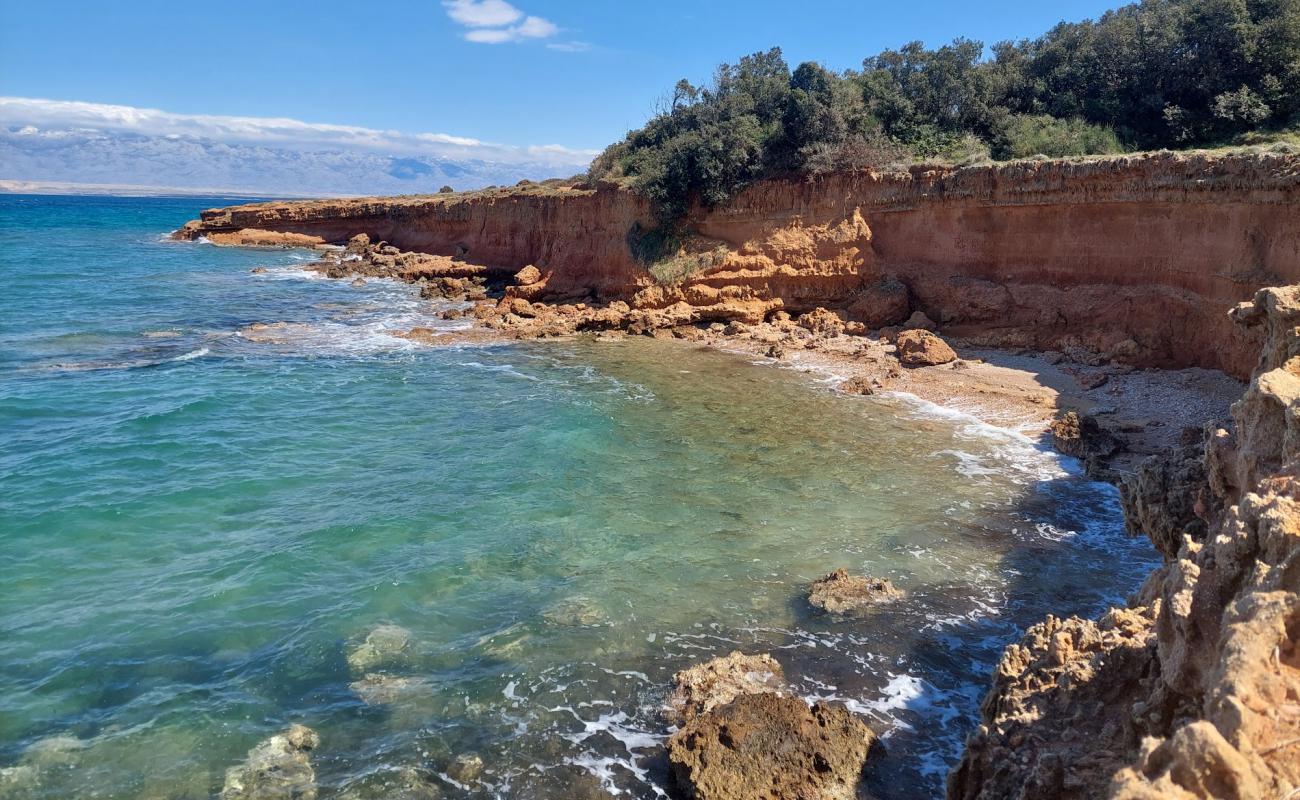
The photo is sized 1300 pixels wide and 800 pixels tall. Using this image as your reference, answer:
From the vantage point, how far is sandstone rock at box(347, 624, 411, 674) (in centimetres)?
798

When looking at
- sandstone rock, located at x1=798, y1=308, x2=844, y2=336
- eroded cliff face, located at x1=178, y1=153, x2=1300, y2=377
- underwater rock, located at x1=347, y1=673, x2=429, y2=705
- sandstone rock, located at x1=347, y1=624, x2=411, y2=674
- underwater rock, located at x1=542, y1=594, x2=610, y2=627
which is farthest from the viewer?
sandstone rock, located at x1=798, y1=308, x2=844, y2=336

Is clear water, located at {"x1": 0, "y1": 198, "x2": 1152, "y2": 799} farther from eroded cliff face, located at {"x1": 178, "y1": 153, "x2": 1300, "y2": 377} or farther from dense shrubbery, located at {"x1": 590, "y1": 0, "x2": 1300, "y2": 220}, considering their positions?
dense shrubbery, located at {"x1": 590, "y1": 0, "x2": 1300, "y2": 220}

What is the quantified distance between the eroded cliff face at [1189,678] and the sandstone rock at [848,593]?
9.28 ft

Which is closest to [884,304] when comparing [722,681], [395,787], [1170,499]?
[1170,499]

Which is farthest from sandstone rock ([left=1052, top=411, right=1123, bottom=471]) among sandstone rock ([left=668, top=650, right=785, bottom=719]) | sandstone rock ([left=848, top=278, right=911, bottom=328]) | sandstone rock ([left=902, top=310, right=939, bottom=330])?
sandstone rock ([left=848, top=278, right=911, bottom=328])

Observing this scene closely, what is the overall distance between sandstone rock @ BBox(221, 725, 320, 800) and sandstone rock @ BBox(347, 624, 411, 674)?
3.28ft

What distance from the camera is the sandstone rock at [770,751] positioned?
233 inches

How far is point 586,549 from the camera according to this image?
34.1 ft

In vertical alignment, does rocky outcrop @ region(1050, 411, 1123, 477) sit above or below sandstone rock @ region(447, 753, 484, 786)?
above

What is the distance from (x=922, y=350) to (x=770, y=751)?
14107 mm

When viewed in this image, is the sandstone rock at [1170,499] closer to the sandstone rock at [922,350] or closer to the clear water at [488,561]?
the clear water at [488,561]

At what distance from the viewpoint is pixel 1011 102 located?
80.9ft

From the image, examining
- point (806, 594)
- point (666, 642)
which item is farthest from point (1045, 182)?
point (666, 642)

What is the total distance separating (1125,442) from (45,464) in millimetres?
17314
